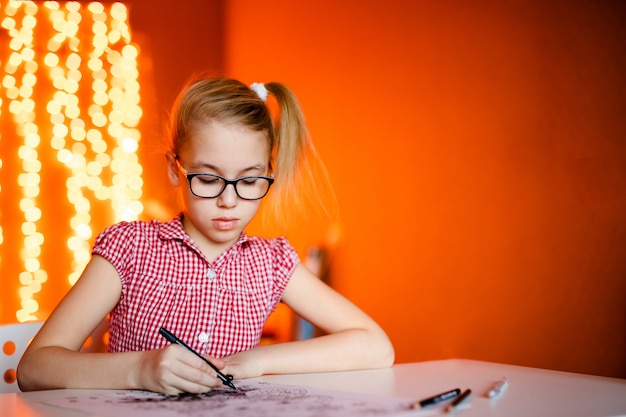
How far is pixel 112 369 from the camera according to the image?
975mm

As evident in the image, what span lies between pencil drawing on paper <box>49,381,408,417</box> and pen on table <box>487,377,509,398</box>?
0.12 meters

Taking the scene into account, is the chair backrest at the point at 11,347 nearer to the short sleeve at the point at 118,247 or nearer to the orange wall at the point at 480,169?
the short sleeve at the point at 118,247

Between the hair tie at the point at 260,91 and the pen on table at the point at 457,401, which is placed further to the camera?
the hair tie at the point at 260,91

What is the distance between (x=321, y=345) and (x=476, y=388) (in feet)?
1.02

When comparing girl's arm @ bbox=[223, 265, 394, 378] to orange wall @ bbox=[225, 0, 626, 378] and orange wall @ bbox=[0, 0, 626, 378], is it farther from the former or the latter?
orange wall @ bbox=[225, 0, 626, 378]

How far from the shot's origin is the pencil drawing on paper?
79 centimetres

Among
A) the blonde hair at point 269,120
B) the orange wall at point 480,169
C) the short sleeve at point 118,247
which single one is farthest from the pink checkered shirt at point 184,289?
the orange wall at point 480,169

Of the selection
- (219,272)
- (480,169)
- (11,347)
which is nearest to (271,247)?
(219,272)

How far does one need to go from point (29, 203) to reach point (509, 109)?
2.15 m

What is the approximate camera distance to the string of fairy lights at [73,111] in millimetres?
3291

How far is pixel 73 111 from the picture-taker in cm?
346

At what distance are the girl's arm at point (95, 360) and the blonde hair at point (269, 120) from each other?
28cm

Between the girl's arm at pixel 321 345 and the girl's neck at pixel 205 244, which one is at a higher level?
the girl's neck at pixel 205 244

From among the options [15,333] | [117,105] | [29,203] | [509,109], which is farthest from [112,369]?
[117,105]
